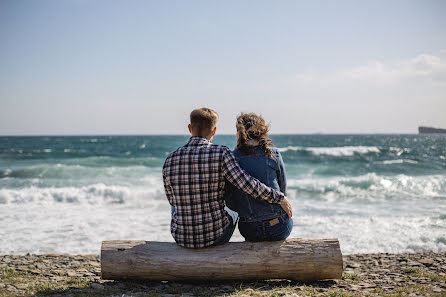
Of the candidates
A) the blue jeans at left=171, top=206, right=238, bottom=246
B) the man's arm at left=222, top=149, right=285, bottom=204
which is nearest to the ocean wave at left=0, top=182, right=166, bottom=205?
the blue jeans at left=171, top=206, right=238, bottom=246

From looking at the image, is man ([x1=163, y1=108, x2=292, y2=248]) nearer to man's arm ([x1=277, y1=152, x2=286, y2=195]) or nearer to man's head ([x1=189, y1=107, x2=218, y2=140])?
man's head ([x1=189, y1=107, x2=218, y2=140])

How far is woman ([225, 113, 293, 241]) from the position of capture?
11.4 ft

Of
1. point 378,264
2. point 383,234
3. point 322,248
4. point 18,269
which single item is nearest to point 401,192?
point 383,234

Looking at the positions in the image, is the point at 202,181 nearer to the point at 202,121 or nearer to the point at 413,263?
the point at 202,121

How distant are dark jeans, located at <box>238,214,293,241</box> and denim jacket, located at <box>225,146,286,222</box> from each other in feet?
0.26

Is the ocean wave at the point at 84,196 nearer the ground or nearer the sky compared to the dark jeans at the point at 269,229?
nearer the ground

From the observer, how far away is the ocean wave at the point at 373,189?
11859 millimetres

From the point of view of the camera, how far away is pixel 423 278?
398cm

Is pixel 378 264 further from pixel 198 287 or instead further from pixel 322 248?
pixel 198 287

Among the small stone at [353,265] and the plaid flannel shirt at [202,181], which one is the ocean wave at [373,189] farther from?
the plaid flannel shirt at [202,181]

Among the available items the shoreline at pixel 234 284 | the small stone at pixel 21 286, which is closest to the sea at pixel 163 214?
the shoreline at pixel 234 284

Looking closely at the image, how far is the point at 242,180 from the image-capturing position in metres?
3.24

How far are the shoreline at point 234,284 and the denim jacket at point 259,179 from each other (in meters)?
0.72

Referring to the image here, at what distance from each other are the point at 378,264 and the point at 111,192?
9583 millimetres
